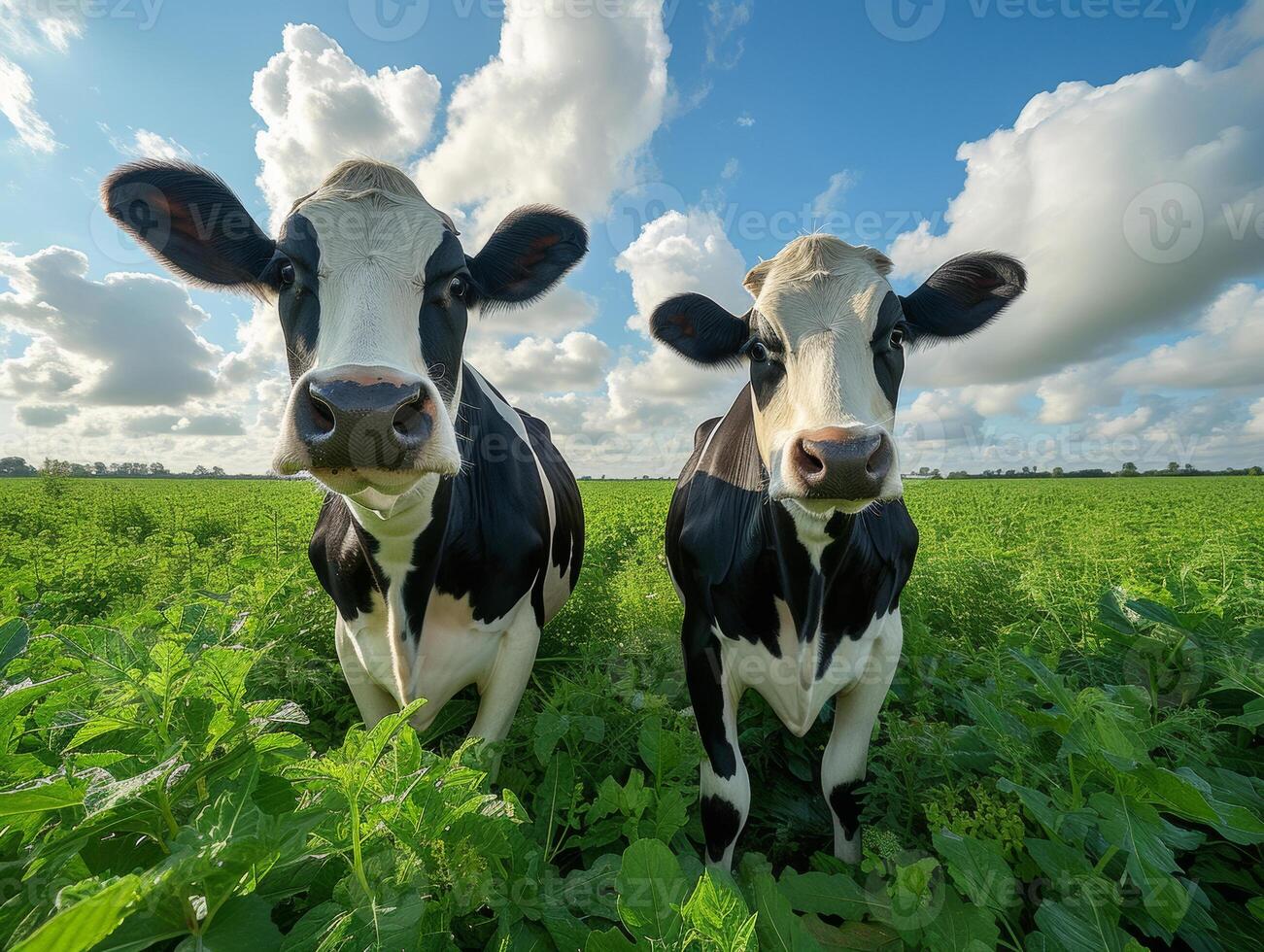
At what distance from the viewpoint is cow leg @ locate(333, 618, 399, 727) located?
8.68 ft

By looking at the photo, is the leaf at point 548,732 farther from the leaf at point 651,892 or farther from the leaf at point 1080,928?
the leaf at point 1080,928

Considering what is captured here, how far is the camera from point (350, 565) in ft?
8.38

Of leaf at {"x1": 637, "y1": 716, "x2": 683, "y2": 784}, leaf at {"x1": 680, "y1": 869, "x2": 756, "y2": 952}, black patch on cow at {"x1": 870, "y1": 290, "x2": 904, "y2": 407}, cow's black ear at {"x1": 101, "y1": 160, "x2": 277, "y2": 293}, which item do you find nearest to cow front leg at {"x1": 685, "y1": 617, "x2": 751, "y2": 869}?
leaf at {"x1": 637, "y1": 716, "x2": 683, "y2": 784}

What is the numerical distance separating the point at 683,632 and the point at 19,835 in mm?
2144

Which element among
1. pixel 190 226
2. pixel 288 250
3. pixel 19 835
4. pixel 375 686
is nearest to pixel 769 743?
pixel 375 686

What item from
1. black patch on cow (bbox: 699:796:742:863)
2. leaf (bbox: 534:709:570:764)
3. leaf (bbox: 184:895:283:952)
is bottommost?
black patch on cow (bbox: 699:796:742:863)

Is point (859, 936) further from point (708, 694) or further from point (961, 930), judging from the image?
point (708, 694)

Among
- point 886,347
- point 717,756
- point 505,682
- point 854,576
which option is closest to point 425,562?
point 505,682

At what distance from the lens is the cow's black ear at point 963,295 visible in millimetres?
2764

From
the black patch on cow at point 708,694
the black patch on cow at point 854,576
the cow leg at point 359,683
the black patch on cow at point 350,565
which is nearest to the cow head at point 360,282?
the black patch on cow at point 350,565

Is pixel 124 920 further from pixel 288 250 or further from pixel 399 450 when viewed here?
pixel 288 250

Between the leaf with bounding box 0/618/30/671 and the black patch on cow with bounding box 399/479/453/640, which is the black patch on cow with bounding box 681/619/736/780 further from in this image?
the leaf with bounding box 0/618/30/671

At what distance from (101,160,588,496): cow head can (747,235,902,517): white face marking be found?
123 centimetres

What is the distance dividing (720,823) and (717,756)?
27cm
